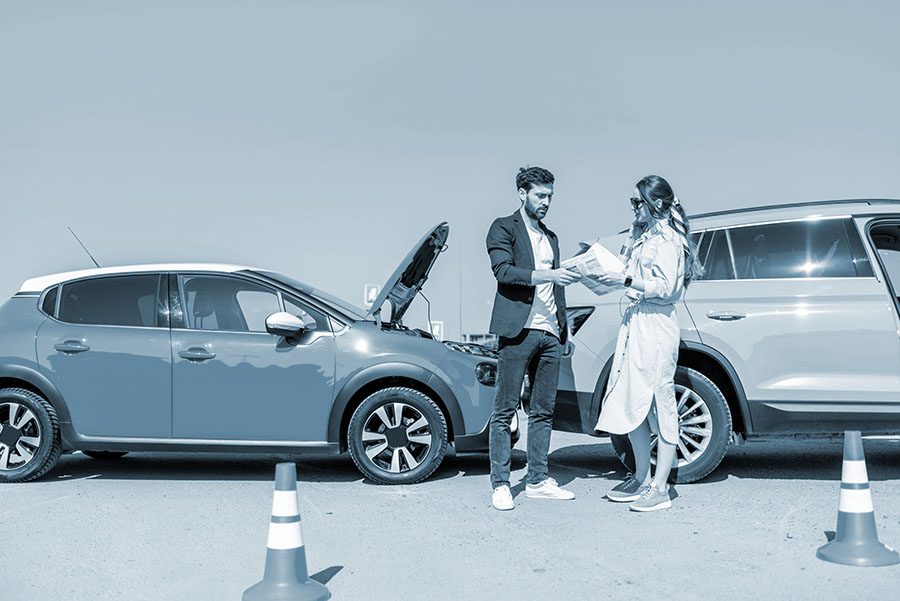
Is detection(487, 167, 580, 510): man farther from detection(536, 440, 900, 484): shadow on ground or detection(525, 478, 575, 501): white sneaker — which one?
detection(536, 440, 900, 484): shadow on ground

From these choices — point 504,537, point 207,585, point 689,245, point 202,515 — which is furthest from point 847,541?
point 202,515

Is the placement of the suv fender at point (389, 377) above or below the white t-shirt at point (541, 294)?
below

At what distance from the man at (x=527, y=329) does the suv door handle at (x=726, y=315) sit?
41.2 inches

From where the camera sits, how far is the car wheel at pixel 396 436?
6.67m

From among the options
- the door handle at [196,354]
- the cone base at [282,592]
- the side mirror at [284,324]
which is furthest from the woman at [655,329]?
the door handle at [196,354]

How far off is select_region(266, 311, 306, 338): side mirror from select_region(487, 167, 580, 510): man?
1.48m

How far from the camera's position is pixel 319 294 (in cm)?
739

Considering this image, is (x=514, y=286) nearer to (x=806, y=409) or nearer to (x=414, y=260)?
Result: (x=414, y=260)

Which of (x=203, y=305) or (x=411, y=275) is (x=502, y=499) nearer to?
(x=411, y=275)

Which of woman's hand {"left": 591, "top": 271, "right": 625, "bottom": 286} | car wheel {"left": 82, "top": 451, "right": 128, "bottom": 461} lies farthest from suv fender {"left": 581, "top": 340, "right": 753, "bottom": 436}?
car wheel {"left": 82, "top": 451, "right": 128, "bottom": 461}

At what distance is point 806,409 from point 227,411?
12.8ft

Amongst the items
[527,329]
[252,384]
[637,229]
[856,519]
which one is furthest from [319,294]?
[856,519]

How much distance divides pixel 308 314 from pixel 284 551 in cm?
322

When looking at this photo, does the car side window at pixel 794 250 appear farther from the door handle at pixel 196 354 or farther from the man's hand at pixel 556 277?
the door handle at pixel 196 354
